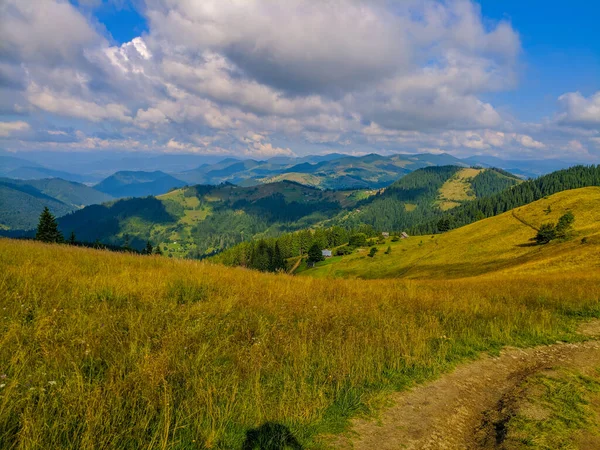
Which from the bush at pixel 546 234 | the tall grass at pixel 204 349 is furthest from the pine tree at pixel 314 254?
the tall grass at pixel 204 349

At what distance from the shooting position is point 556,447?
4.25 m

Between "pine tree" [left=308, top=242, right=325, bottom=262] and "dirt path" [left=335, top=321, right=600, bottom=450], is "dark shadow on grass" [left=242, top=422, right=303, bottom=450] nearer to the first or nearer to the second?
"dirt path" [left=335, top=321, right=600, bottom=450]

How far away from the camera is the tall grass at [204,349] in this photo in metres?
3.71

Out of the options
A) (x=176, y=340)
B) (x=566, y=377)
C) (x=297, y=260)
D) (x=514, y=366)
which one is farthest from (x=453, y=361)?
(x=297, y=260)

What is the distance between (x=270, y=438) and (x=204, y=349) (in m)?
2.15

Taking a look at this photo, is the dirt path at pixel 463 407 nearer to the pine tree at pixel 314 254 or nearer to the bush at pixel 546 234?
the bush at pixel 546 234

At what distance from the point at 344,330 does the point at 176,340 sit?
4100 millimetres

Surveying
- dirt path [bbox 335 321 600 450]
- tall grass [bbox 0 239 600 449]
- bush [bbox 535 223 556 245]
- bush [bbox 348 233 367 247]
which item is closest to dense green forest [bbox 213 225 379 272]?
bush [bbox 348 233 367 247]

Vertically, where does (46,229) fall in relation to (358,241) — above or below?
above

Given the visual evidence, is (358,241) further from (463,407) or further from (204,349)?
(204,349)

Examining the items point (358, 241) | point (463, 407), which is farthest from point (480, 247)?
point (463, 407)

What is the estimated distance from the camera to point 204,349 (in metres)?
5.54

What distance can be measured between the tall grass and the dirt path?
0.34 m

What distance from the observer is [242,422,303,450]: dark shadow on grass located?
389cm
